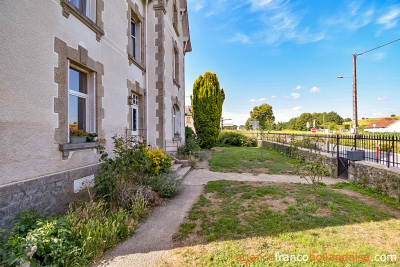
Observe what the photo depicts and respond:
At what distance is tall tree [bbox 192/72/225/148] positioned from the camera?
50.1 feet

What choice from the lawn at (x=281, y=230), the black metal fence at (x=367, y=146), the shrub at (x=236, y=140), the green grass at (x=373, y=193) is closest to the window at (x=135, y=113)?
the lawn at (x=281, y=230)

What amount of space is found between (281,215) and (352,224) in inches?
46.3

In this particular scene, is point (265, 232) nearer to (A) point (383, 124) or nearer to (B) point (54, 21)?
(B) point (54, 21)

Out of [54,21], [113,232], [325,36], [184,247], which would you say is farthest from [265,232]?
[325,36]

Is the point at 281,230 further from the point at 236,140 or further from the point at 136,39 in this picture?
the point at 236,140

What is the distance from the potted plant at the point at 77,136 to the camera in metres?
3.88

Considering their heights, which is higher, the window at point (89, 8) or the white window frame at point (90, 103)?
the window at point (89, 8)

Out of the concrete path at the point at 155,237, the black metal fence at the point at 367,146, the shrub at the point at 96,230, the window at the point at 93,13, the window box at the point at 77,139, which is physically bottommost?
the concrete path at the point at 155,237

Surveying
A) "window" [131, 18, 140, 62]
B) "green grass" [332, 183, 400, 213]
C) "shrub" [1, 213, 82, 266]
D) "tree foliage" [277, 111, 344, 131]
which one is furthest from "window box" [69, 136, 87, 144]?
"tree foliage" [277, 111, 344, 131]

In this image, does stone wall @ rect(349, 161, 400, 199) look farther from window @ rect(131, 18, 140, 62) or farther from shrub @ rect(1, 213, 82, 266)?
window @ rect(131, 18, 140, 62)

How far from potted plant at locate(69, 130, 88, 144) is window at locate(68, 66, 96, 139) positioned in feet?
0.35

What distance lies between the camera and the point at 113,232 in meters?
2.89

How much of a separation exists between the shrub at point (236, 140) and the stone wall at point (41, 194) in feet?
61.7

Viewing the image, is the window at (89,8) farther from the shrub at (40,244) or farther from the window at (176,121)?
the window at (176,121)
